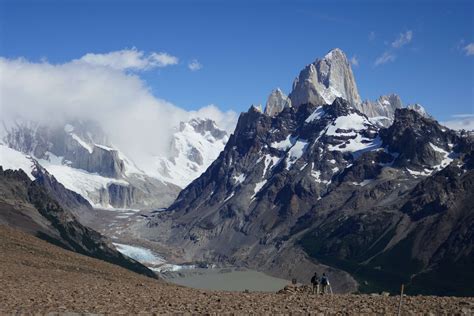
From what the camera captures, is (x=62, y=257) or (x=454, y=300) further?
(x=62, y=257)

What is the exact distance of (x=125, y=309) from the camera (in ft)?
120

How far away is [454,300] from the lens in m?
39.7

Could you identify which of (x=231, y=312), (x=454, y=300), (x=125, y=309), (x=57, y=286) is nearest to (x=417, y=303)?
(x=454, y=300)

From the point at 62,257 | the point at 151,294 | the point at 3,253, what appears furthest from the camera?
the point at 62,257

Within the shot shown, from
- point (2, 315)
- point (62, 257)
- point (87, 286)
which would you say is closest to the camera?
point (2, 315)

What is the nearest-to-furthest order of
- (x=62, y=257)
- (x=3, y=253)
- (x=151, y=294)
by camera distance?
(x=151, y=294), (x=3, y=253), (x=62, y=257)

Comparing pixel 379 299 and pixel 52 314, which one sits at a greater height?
pixel 379 299

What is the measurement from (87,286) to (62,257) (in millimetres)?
30646

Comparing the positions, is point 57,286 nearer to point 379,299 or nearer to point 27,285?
point 27,285

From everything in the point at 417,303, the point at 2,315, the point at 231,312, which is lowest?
the point at 2,315

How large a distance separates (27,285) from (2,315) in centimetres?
1371

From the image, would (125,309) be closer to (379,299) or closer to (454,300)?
(379,299)

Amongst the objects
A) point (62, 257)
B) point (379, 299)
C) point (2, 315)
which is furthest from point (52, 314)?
point (62, 257)

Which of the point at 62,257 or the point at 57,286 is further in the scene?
the point at 62,257
